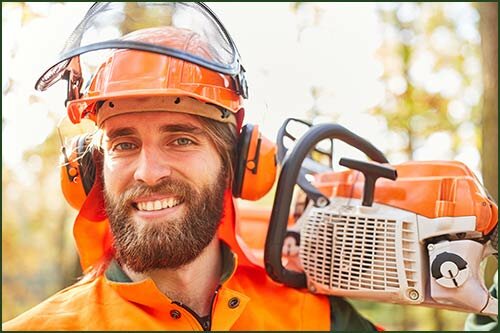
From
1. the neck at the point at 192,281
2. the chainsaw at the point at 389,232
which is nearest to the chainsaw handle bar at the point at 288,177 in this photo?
the chainsaw at the point at 389,232

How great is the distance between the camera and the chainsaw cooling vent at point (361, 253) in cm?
186

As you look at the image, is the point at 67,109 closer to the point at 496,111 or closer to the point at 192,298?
the point at 192,298

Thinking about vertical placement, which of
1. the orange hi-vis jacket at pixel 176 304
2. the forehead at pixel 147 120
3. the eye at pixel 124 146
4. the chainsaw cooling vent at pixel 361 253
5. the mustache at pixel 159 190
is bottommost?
the orange hi-vis jacket at pixel 176 304

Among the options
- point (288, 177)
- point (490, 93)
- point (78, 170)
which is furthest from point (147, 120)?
point (490, 93)

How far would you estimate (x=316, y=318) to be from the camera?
2098 millimetres

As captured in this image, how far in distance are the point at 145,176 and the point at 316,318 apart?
0.90 m

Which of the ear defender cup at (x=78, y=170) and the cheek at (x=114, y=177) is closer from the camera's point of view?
the cheek at (x=114, y=177)

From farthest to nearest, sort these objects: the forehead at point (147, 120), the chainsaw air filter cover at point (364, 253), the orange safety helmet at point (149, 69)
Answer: the chainsaw air filter cover at point (364, 253) < the forehead at point (147, 120) < the orange safety helmet at point (149, 69)

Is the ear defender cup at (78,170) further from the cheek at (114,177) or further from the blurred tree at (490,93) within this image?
the blurred tree at (490,93)

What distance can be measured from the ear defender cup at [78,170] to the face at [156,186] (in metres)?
0.11

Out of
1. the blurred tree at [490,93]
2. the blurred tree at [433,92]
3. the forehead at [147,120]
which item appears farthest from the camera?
the blurred tree at [433,92]

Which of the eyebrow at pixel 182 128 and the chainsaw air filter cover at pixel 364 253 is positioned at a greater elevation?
the eyebrow at pixel 182 128

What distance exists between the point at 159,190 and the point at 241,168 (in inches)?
15.8

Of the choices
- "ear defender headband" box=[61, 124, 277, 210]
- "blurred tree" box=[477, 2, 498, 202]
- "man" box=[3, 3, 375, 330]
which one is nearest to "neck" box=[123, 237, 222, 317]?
"man" box=[3, 3, 375, 330]
